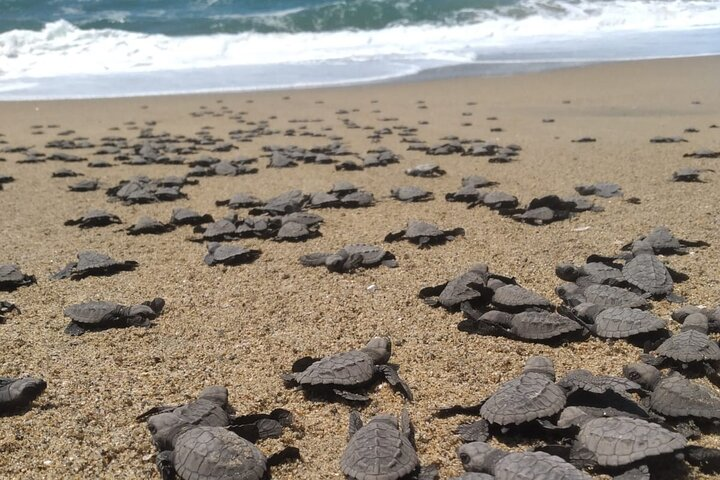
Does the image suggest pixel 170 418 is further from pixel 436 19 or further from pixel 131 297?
pixel 436 19

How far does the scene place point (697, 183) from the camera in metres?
7.79

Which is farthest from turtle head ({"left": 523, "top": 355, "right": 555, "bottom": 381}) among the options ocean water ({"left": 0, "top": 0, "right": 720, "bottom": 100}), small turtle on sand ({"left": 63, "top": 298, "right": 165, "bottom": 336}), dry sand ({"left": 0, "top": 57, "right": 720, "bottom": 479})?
ocean water ({"left": 0, "top": 0, "right": 720, "bottom": 100})

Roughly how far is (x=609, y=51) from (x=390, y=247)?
68.6 feet

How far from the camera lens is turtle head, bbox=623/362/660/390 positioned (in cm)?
346

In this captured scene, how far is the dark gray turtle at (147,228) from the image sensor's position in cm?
675

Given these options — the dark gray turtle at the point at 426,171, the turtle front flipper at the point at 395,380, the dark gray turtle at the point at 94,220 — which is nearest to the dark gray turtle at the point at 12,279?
the dark gray turtle at the point at 94,220

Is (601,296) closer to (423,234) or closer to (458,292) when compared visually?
(458,292)

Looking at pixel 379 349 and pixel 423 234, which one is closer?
pixel 379 349

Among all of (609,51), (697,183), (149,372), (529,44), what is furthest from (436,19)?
(149,372)

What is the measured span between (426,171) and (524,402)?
19.4ft

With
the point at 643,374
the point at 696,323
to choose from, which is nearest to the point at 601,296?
the point at 696,323

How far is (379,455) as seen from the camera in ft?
9.30

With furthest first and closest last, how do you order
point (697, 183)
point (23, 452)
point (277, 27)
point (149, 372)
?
point (277, 27), point (697, 183), point (149, 372), point (23, 452)

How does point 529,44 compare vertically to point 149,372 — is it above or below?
above
